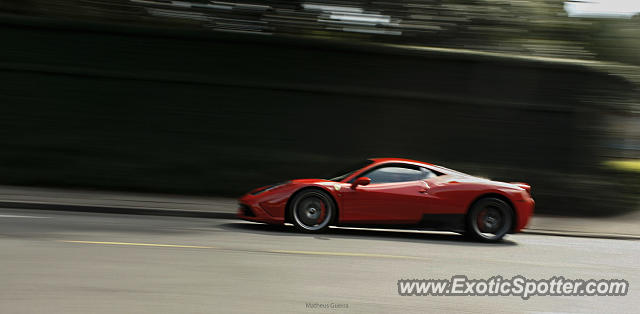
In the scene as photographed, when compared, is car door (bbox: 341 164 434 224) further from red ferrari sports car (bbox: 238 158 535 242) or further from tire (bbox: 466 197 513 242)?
tire (bbox: 466 197 513 242)

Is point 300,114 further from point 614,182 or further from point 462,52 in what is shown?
point 614,182

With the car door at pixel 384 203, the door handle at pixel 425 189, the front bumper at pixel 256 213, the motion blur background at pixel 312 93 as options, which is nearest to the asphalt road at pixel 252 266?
the front bumper at pixel 256 213

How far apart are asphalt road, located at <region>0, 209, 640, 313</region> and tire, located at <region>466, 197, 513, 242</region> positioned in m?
0.22

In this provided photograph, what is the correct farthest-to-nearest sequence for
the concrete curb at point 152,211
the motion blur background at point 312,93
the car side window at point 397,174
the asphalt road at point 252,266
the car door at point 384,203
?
1. the motion blur background at point 312,93
2. the concrete curb at point 152,211
3. the car side window at point 397,174
4. the car door at point 384,203
5. the asphalt road at point 252,266

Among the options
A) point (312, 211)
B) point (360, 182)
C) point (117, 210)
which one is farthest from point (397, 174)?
point (117, 210)

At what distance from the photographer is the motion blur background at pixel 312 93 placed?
40.8ft

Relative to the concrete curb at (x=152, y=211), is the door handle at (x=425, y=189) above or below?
above

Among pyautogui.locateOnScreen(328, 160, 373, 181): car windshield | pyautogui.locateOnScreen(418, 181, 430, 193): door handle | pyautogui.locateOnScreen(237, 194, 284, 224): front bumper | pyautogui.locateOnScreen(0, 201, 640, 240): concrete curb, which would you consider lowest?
pyautogui.locateOnScreen(0, 201, 640, 240): concrete curb

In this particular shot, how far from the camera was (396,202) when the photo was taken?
25.6ft

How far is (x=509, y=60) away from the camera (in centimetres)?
1284

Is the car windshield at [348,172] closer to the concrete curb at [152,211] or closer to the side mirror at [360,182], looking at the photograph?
the side mirror at [360,182]

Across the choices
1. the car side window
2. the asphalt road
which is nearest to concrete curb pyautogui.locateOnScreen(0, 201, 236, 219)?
the asphalt road

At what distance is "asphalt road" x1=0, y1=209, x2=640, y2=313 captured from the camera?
429 centimetres

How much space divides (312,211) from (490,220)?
2699mm
